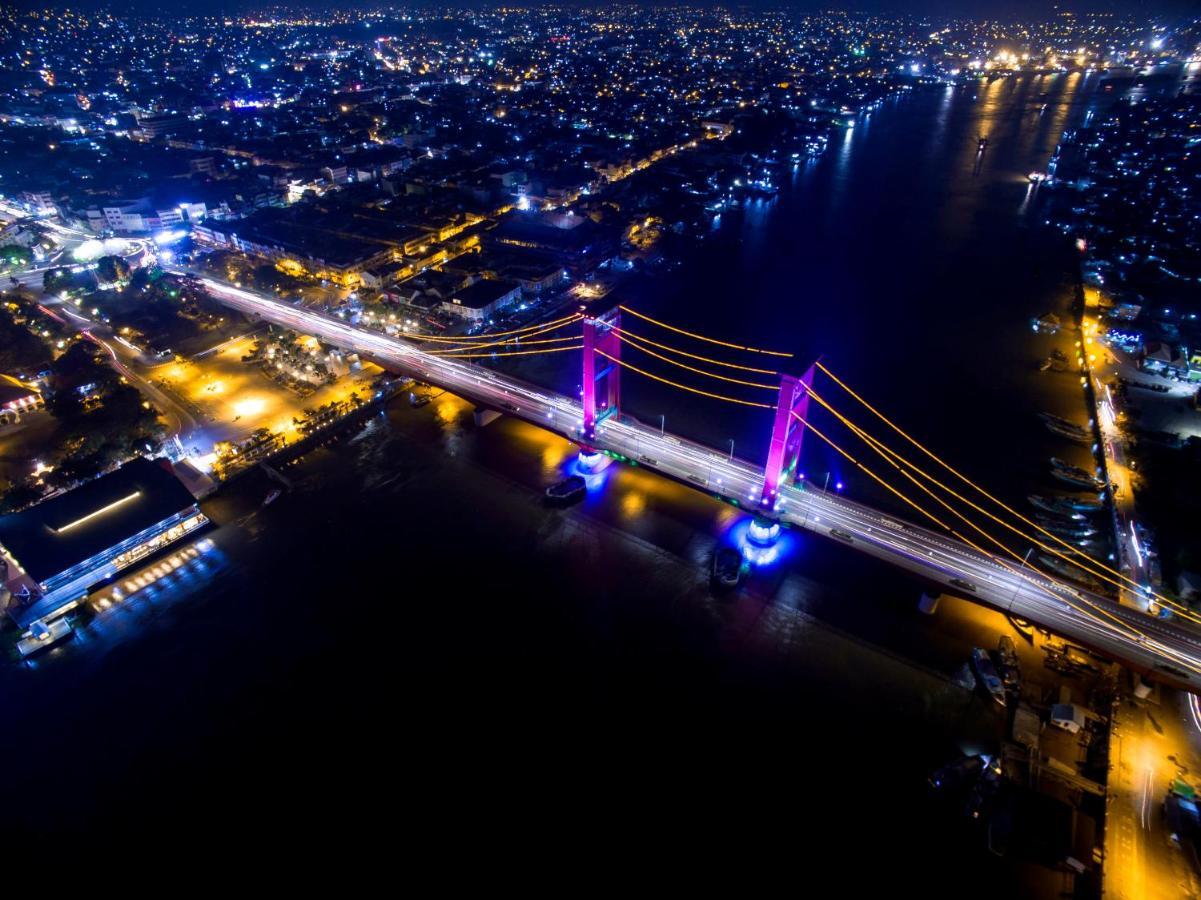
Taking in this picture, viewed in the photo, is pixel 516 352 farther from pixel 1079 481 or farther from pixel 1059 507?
pixel 1079 481

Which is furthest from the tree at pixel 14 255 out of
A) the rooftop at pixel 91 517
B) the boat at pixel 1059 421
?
the boat at pixel 1059 421

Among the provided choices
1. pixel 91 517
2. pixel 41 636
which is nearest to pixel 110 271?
pixel 91 517

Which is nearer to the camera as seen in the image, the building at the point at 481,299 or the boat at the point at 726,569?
the boat at the point at 726,569

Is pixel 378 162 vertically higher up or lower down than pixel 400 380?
higher up

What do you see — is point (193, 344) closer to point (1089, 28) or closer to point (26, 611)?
point (26, 611)

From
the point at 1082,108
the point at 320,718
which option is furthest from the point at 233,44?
the point at 320,718

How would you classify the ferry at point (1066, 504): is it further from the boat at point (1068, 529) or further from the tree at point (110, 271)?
the tree at point (110, 271)

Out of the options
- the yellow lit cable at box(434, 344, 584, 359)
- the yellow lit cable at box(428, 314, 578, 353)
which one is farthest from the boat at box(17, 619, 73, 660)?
the yellow lit cable at box(434, 344, 584, 359)
